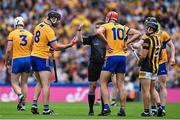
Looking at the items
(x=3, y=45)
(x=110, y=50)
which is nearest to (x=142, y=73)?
(x=110, y=50)

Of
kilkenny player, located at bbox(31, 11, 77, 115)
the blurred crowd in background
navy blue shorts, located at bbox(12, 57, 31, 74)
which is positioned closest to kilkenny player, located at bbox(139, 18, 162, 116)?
kilkenny player, located at bbox(31, 11, 77, 115)

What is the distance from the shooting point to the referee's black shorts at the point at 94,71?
20844 millimetres

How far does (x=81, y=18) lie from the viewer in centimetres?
3634

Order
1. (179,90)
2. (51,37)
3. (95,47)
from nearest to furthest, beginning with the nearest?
1. (51,37)
2. (95,47)
3. (179,90)

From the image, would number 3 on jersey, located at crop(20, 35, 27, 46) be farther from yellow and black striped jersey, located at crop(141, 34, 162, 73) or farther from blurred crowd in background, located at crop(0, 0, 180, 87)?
blurred crowd in background, located at crop(0, 0, 180, 87)

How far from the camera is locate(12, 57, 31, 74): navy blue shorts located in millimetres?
22469

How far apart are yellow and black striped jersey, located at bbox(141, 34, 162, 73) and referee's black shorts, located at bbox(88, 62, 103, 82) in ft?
5.15

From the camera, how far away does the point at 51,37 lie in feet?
64.5

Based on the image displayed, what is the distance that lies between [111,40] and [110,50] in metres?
0.26

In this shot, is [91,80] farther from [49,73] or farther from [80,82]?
[80,82]

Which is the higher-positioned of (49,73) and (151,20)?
(151,20)

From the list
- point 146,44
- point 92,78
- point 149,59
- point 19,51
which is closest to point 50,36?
point 92,78

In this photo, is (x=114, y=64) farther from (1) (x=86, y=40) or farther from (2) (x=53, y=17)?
(2) (x=53, y=17)

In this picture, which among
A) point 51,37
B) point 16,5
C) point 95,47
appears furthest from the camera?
point 16,5
